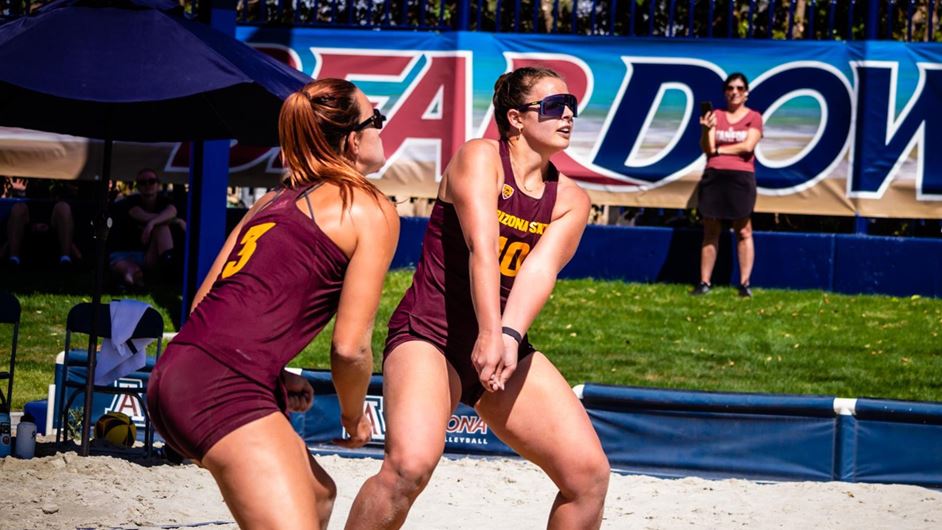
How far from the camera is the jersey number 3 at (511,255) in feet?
15.3

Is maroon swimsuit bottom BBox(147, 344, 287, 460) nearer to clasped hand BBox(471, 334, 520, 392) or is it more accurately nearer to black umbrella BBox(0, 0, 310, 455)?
clasped hand BBox(471, 334, 520, 392)

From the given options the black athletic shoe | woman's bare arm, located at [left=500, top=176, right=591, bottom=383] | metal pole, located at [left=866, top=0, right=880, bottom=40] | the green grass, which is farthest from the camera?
metal pole, located at [left=866, top=0, right=880, bottom=40]

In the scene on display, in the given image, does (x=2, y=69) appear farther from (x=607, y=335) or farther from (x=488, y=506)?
(x=607, y=335)

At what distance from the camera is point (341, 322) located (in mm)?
3504

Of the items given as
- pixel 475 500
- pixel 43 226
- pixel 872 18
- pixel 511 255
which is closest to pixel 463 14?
pixel 872 18

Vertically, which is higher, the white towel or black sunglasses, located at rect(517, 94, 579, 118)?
black sunglasses, located at rect(517, 94, 579, 118)

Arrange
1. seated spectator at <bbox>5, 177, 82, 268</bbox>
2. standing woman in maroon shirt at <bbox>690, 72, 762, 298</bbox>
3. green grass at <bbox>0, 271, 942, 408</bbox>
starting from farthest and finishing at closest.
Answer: seated spectator at <bbox>5, 177, 82, 268</bbox>
standing woman in maroon shirt at <bbox>690, 72, 762, 298</bbox>
green grass at <bbox>0, 271, 942, 408</bbox>

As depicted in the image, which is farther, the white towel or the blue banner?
the blue banner

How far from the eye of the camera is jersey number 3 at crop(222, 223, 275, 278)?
3.54 metres

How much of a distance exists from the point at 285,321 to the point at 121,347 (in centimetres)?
430

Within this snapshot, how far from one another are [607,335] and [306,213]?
22.0ft

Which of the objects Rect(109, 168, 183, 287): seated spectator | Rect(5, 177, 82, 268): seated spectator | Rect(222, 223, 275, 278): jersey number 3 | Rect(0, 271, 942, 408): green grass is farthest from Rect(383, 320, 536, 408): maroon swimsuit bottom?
Rect(5, 177, 82, 268): seated spectator

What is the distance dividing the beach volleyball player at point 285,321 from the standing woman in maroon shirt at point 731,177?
24.9ft

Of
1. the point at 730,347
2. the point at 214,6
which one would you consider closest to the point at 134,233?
the point at 214,6
